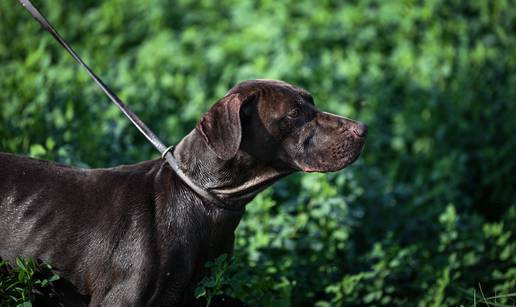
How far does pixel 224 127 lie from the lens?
3506 millimetres

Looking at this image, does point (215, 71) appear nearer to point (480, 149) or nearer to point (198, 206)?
point (480, 149)

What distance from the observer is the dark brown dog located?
11.5 ft

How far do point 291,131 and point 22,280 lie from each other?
136 centimetres

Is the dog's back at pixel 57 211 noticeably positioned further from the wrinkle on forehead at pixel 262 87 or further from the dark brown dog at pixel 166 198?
the wrinkle on forehead at pixel 262 87

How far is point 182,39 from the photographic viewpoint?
846 cm

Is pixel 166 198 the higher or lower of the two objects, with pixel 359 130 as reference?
higher

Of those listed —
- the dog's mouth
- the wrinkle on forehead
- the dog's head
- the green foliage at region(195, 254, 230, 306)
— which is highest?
the wrinkle on forehead

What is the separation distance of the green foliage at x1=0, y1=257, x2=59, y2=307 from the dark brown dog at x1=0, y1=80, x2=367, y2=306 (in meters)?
0.06

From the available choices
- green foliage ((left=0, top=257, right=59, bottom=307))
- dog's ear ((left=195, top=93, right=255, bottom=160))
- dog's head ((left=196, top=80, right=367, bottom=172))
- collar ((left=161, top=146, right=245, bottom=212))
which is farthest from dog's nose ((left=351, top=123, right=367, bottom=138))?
green foliage ((left=0, top=257, right=59, bottom=307))

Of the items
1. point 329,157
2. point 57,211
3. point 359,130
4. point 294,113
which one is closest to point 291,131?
point 294,113

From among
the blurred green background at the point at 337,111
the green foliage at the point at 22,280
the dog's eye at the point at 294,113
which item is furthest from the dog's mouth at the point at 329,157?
the green foliage at the point at 22,280

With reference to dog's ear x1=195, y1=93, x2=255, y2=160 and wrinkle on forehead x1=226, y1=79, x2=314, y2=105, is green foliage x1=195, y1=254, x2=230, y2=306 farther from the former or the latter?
wrinkle on forehead x1=226, y1=79, x2=314, y2=105

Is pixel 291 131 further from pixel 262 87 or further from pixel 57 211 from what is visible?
pixel 57 211

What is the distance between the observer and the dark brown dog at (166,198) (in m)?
3.50
